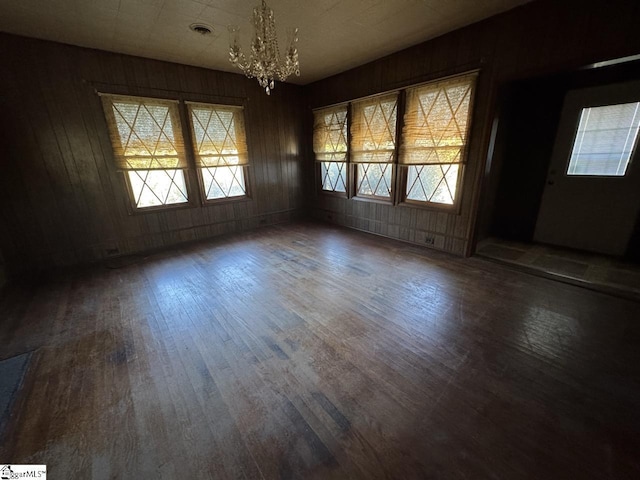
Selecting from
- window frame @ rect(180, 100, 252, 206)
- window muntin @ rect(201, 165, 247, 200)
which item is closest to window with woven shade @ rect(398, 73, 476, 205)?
window frame @ rect(180, 100, 252, 206)

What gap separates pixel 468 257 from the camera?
3.41 metres

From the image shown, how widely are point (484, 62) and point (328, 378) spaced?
3.66m

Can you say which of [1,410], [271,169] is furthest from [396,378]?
[271,169]

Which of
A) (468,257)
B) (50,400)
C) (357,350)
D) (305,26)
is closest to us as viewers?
(50,400)

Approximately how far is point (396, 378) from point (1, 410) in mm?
2374

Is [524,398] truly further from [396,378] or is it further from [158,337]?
[158,337]

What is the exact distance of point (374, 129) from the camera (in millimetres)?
4094

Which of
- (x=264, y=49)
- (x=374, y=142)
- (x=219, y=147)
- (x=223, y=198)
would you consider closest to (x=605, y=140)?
(x=374, y=142)

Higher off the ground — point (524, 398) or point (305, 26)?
point (305, 26)

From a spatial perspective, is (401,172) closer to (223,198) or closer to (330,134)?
(330,134)

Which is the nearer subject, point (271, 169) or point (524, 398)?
point (524, 398)

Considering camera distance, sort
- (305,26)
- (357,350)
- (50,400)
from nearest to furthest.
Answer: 1. (50,400)
2. (357,350)
3. (305,26)

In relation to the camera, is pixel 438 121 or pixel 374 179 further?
pixel 374 179

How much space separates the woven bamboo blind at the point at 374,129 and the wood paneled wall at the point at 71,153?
2.13m
